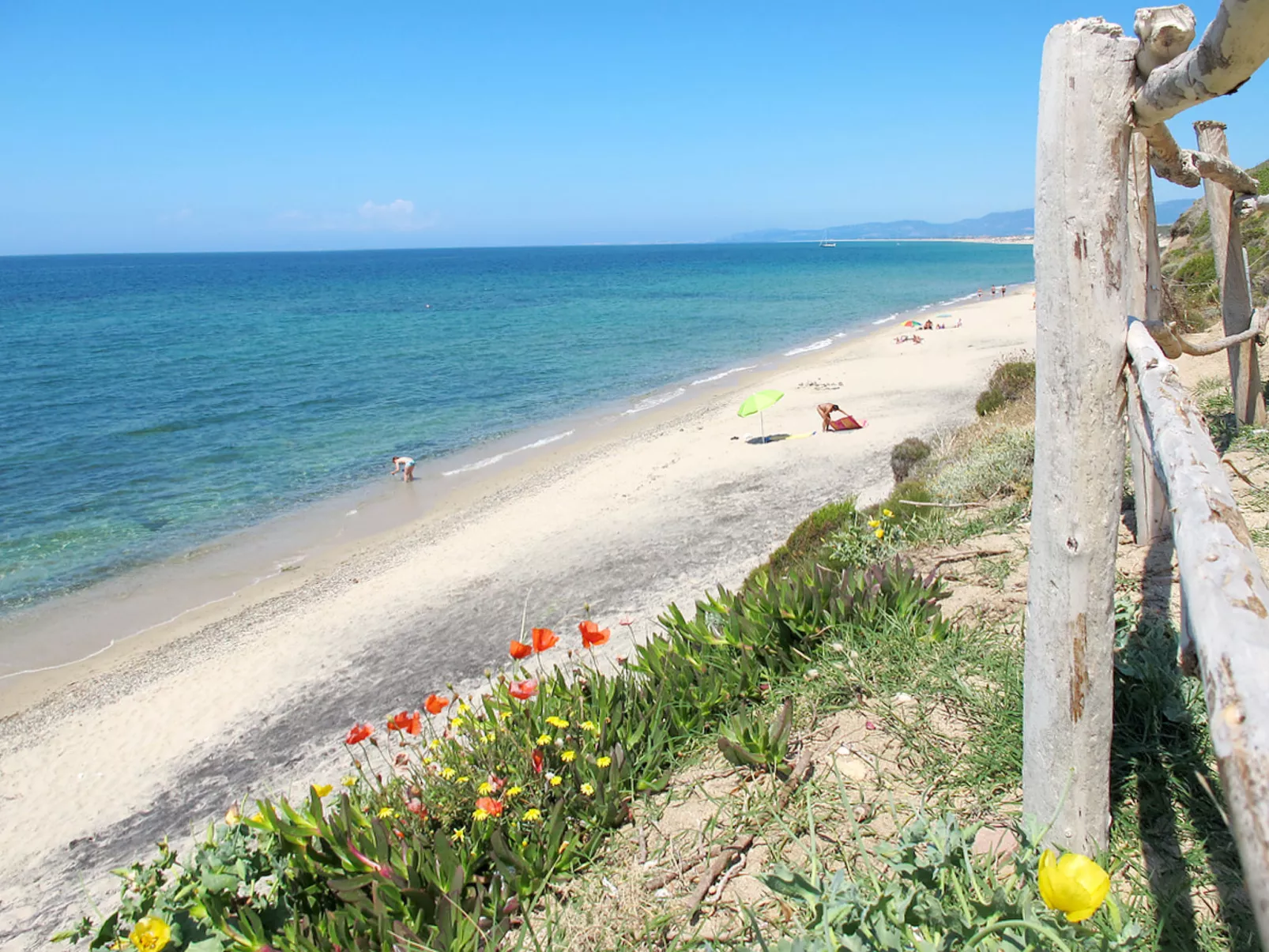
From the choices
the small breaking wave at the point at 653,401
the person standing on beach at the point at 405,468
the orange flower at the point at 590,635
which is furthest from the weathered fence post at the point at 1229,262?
the small breaking wave at the point at 653,401

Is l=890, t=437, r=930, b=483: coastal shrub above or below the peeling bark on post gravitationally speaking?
below

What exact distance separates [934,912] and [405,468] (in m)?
15.4

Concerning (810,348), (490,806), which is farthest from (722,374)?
(490,806)

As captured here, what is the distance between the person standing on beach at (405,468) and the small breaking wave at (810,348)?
1771cm

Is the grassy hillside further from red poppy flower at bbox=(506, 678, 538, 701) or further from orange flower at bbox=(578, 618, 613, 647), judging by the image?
red poppy flower at bbox=(506, 678, 538, 701)

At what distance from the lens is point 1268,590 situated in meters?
1.26

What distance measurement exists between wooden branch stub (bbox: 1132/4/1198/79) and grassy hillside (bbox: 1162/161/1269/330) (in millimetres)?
7606

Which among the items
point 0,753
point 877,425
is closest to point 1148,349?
point 0,753

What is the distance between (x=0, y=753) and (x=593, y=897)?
7779 mm

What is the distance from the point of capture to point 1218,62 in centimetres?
164

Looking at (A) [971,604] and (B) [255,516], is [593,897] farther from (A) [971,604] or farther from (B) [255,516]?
(B) [255,516]

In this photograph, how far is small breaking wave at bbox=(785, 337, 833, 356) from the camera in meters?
30.8

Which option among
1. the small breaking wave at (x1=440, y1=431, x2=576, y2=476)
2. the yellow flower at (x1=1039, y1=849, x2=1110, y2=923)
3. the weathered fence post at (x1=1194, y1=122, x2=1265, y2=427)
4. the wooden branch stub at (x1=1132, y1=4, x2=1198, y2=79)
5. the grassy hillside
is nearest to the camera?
the yellow flower at (x1=1039, y1=849, x2=1110, y2=923)

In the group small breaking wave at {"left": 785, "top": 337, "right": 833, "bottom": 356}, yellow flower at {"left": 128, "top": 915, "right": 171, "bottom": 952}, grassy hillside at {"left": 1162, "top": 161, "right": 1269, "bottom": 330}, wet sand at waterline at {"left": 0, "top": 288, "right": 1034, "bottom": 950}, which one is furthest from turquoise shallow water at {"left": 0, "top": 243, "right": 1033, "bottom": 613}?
grassy hillside at {"left": 1162, "top": 161, "right": 1269, "bottom": 330}
